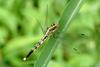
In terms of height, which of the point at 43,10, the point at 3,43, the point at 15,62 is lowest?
the point at 15,62

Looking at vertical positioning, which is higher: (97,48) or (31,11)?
(31,11)

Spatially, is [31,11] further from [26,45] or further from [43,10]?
[26,45]

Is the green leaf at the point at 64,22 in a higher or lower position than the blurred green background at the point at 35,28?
lower

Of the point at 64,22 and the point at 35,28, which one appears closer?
the point at 64,22

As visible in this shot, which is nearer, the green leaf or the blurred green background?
the green leaf

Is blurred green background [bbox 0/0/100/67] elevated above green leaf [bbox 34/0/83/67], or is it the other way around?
blurred green background [bbox 0/0/100/67]

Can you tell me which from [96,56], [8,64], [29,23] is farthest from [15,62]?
[96,56]

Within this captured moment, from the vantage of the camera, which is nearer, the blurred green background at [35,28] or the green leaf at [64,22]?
the green leaf at [64,22]

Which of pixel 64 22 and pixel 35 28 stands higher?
pixel 35 28
